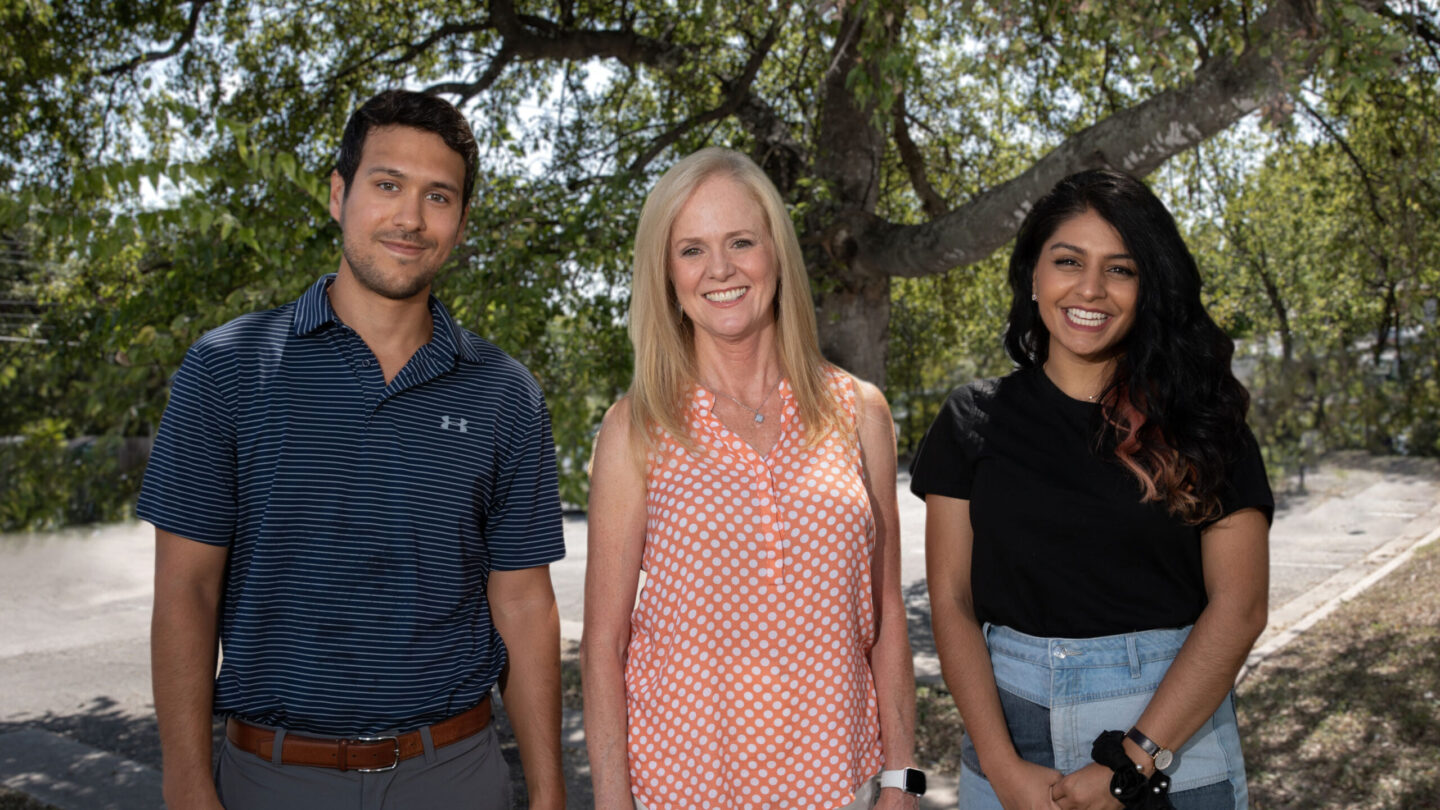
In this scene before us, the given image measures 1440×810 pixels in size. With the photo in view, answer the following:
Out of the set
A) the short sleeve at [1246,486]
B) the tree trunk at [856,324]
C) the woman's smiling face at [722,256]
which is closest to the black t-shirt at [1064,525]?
the short sleeve at [1246,486]

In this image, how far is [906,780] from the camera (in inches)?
91.7

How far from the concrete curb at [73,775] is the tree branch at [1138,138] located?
4709 millimetres

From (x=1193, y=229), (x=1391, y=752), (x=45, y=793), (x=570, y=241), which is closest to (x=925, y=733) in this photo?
(x=1391, y=752)

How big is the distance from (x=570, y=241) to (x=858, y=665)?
3587 mm

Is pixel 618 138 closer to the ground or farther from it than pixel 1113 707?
farther from it

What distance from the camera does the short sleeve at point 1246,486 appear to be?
2.25 m

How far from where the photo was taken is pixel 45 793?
5.27 meters

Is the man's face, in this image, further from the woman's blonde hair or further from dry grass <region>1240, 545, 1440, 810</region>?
dry grass <region>1240, 545, 1440, 810</region>

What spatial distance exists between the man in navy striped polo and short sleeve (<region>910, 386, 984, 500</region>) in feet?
2.91

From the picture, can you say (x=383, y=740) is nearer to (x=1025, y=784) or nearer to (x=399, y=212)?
(x=399, y=212)

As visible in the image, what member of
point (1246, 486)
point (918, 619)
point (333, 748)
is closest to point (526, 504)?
point (333, 748)

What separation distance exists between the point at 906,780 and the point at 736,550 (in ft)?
2.03

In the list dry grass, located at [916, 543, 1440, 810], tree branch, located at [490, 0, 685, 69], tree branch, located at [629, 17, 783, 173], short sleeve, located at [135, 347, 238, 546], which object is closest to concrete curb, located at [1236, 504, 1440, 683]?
dry grass, located at [916, 543, 1440, 810]

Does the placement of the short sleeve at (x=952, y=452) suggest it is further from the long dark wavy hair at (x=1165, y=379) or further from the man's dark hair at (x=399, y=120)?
the man's dark hair at (x=399, y=120)
